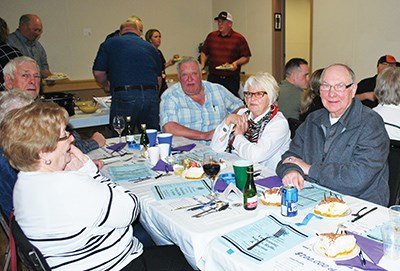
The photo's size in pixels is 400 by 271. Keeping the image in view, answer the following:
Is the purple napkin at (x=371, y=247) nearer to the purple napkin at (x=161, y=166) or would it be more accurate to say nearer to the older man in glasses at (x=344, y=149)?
the older man in glasses at (x=344, y=149)

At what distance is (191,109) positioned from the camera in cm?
310

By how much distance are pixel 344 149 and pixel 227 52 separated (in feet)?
14.7

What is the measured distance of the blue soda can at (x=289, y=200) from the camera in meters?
1.45

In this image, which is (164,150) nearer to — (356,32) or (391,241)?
(391,241)

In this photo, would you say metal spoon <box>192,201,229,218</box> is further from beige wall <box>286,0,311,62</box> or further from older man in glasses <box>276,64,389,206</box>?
beige wall <box>286,0,311,62</box>

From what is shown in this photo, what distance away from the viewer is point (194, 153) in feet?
8.09

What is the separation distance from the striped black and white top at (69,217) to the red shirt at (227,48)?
4937 mm

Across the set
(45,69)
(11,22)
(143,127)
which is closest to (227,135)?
(143,127)

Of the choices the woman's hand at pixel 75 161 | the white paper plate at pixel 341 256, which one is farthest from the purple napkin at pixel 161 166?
the white paper plate at pixel 341 256

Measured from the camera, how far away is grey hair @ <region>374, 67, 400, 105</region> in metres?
2.61

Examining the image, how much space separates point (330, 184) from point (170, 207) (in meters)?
0.74

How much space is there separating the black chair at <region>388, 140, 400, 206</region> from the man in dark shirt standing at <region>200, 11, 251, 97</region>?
4108mm

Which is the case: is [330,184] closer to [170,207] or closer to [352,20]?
[170,207]

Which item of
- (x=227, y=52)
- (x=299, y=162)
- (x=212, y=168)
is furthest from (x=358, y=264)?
(x=227, y=52)
